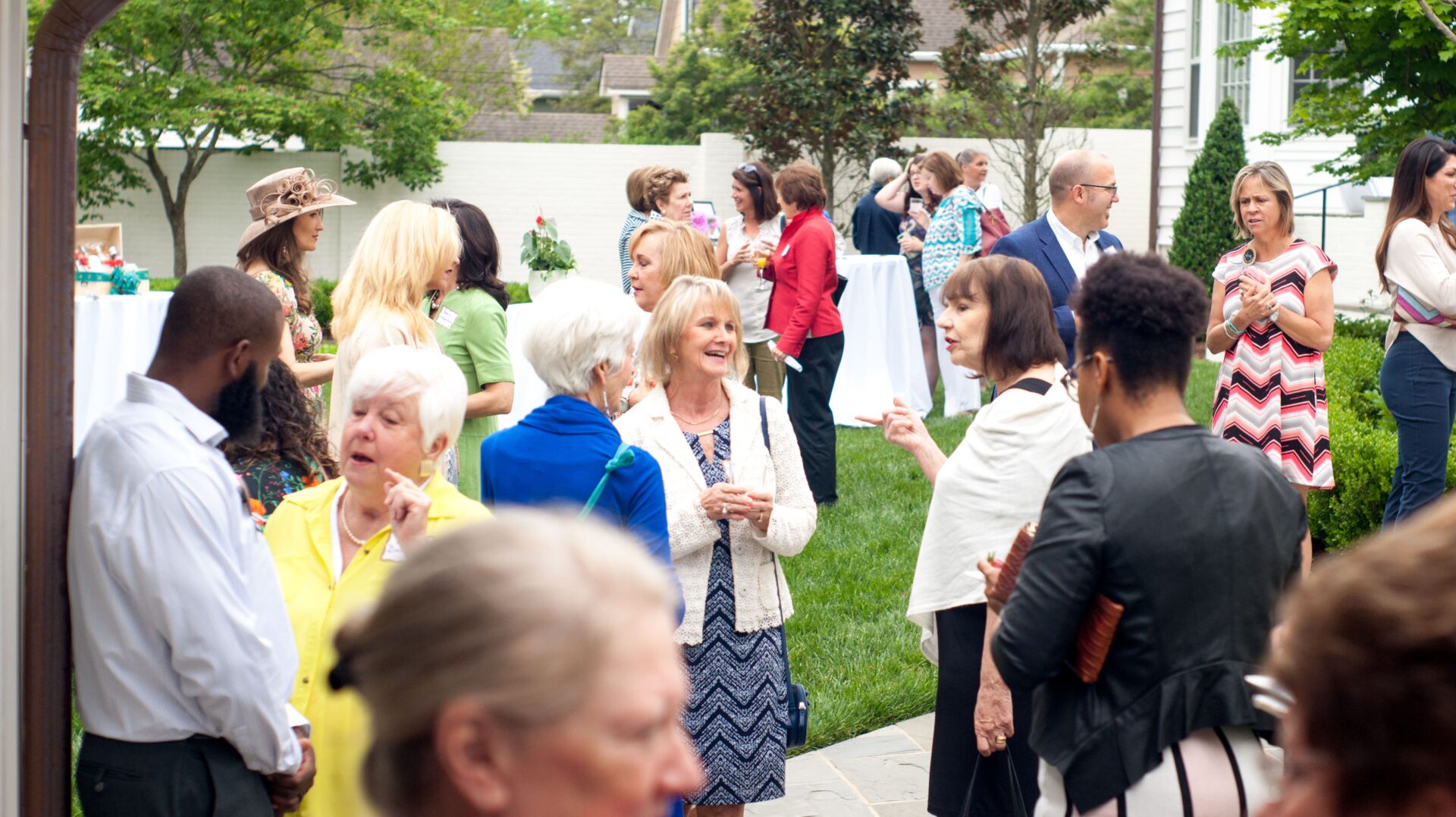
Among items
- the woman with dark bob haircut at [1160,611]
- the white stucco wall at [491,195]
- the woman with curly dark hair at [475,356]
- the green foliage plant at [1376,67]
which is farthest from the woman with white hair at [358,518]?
the white stucco wall at [491,195]

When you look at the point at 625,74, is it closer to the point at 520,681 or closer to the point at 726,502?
the point at 726,502

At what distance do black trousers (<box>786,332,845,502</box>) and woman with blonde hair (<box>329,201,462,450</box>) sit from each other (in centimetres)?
408

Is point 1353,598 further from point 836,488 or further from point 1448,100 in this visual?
point 1448,100

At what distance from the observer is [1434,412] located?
6.30 metres

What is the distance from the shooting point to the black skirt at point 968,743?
3709mm

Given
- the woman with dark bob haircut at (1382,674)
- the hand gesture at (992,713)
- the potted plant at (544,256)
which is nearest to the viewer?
the woman with dark bob haircut at (1382,674)

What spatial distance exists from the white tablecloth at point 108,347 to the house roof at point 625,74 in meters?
47.9

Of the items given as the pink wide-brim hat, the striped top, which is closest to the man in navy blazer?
the pink wide-brim hat

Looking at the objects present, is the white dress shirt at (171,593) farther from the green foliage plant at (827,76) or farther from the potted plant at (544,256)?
the green foliage plant at (827,76)

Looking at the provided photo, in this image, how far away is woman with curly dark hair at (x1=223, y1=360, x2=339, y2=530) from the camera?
4.04 m

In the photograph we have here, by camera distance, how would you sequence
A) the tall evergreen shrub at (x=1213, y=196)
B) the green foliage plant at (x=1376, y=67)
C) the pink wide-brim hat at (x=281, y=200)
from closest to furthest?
the pink wide-brim hat at (x=281, y=200)
the green foliage plant at (x=1376, y=67)
the tall evergreen shrub at (x=1213, y=196)

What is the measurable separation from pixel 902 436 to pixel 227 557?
192cm

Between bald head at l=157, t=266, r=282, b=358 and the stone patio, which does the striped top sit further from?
bald head at l=157, t=266, r=282, b=358

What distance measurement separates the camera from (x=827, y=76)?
2170 cm
